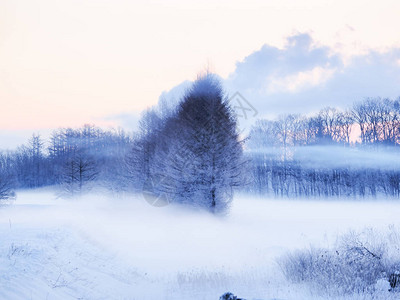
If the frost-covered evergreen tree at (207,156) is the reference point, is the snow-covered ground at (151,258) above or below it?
below

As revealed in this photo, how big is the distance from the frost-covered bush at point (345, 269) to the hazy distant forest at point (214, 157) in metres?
8.03

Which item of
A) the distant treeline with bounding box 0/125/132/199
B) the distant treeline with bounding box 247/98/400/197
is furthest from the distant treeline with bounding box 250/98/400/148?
the distant treeline with bounding box 0/125/132/199

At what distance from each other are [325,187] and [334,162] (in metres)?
5.97

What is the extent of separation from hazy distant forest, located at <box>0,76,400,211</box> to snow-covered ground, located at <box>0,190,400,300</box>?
2496mm

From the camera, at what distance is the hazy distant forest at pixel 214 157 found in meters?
Result: 18.1

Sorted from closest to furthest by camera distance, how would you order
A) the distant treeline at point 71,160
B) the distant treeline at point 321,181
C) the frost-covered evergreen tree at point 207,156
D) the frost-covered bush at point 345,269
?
the frost-covered bush at point 345,269 → the frost-covered evergreen tree at point 207,156 → the distant treeline at point 71,160 → the distant treeline at point 321,181

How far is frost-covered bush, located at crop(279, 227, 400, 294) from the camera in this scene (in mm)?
8219

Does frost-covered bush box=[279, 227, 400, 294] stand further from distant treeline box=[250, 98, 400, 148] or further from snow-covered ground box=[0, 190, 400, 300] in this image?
distant treeline box=[250, 98, 400, 148]

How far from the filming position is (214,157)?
58.6 feet

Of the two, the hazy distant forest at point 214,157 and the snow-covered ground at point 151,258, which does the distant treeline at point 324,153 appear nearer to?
the hazy distant forest at point 214,157

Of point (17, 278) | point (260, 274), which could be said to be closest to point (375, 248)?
point (260, 274)

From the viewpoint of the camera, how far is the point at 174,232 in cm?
1694

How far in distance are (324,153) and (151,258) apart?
1826 inches

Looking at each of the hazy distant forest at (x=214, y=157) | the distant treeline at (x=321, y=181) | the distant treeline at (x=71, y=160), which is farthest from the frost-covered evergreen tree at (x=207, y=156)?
the distant treeline at (x=321, y=181)
